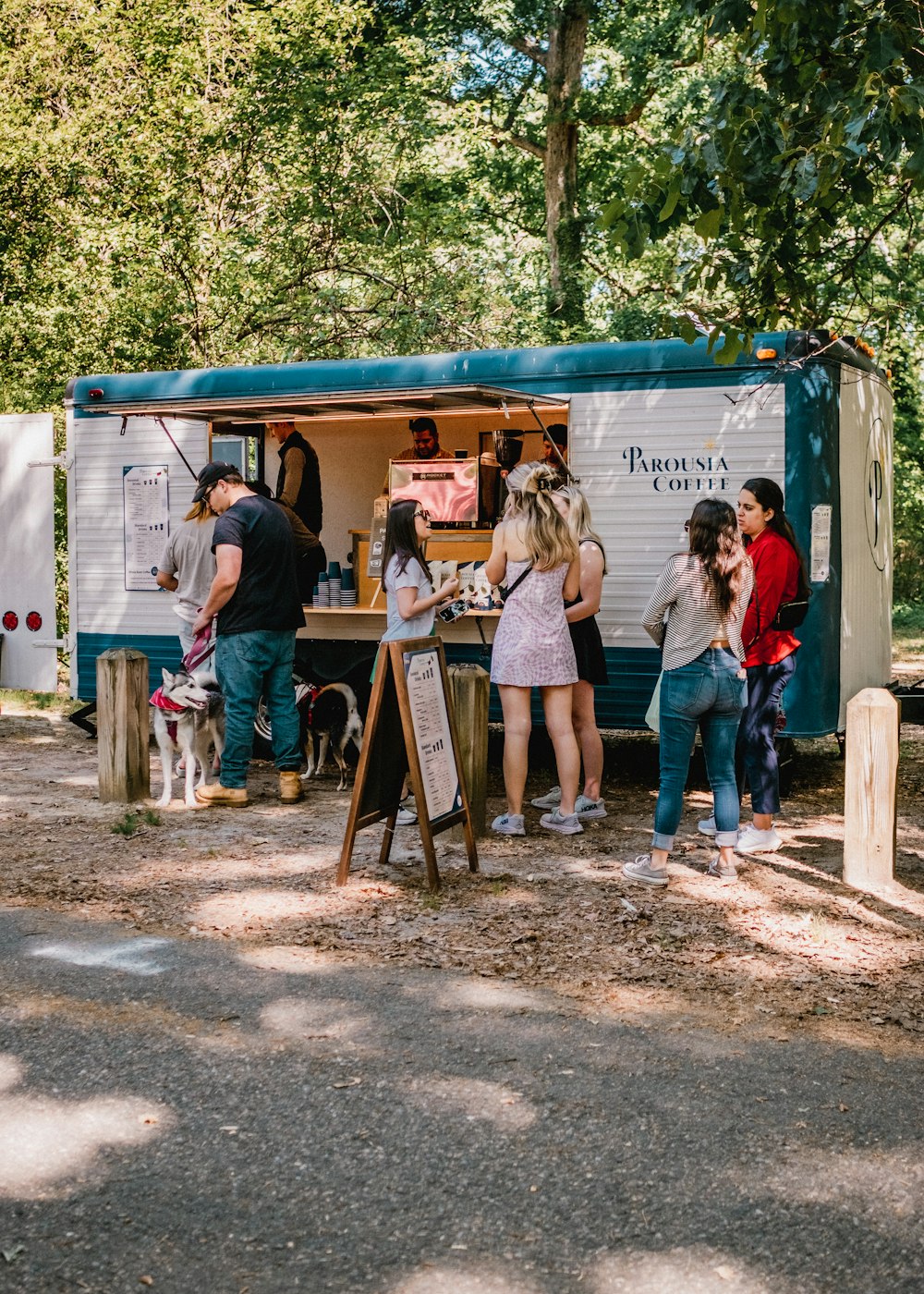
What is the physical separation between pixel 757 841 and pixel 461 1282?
439cm

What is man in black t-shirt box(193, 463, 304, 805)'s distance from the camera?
Result: 8117mm

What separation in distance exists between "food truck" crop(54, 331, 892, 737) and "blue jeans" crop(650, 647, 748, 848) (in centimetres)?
201

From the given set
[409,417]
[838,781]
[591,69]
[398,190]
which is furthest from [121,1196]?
[591,69]

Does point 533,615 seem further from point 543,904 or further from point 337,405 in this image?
point 337,405

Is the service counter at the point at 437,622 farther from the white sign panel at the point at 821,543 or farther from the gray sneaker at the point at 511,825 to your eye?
the white sign panel at the point at 821,543

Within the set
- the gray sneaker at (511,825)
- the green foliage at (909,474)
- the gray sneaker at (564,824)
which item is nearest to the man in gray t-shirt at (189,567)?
the gray sneaker at (511,825)

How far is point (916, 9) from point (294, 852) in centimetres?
484

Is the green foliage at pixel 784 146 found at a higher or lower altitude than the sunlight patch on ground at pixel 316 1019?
higher

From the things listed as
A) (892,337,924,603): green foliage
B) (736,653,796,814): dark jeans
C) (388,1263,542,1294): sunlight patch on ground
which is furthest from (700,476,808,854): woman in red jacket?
(892,337,924,603): green foliage

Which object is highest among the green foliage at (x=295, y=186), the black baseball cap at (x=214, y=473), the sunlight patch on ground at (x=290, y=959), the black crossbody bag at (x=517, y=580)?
the green foliage at (x=295, y=186)

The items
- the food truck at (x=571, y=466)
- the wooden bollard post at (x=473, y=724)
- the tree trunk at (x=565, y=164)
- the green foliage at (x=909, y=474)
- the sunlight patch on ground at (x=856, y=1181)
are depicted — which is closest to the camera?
the sunlight patch on ground at (x=856, y=1181)

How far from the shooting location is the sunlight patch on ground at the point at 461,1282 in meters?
3.06

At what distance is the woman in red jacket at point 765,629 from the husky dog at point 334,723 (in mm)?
2970

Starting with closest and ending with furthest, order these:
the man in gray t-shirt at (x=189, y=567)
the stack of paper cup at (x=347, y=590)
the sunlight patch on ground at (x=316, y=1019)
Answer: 1. the sunlight patch on ground at (x=316, y=1019)
2. the man in gray t-shirt at (x=189, y=567)
3. the stack of paper cup at (x=347, y=590)
